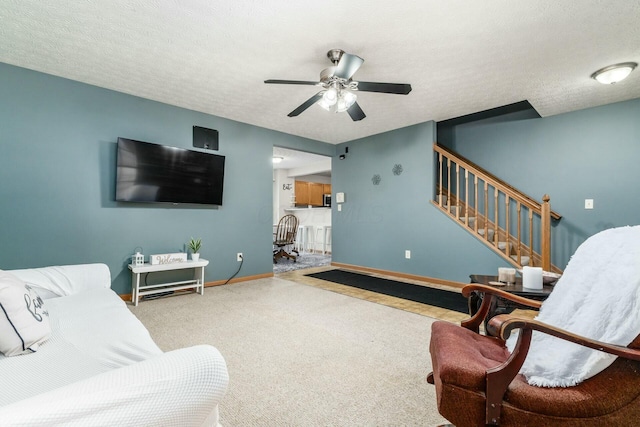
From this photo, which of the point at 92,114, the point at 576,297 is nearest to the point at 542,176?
the point at 576,297

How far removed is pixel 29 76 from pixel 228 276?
118 inches

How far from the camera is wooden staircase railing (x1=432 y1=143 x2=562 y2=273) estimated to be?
3504mm

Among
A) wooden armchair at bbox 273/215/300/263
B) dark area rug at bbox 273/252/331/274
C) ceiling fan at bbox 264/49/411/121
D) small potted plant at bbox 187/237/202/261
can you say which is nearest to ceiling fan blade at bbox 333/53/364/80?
ceiling fan at bbox 264/49/411/121

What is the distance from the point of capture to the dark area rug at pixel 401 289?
3.23 meters

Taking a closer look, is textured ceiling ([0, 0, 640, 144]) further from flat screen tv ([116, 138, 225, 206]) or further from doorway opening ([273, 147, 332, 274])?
doorway opening ([273, 147, 332, 274])

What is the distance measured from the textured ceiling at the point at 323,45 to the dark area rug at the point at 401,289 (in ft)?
7.78

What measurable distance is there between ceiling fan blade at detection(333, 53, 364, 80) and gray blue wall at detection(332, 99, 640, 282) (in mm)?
2415

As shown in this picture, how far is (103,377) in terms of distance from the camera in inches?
24.1

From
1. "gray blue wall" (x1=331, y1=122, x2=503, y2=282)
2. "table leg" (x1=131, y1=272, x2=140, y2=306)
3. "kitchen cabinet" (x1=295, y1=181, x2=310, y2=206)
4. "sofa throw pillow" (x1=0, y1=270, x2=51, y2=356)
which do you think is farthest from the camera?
"kitchen cabinet" (x1=295, y1=181, x2=310, y2=206)

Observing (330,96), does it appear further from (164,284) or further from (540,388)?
(164,284)

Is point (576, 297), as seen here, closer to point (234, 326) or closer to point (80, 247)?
point (234, 326)

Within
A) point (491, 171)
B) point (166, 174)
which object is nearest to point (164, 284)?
point (166, 174)

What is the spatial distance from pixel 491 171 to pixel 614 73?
1.91 m

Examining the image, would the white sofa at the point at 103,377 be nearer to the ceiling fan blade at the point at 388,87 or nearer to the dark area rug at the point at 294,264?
the ceiling fan blade at the point at 388,87
